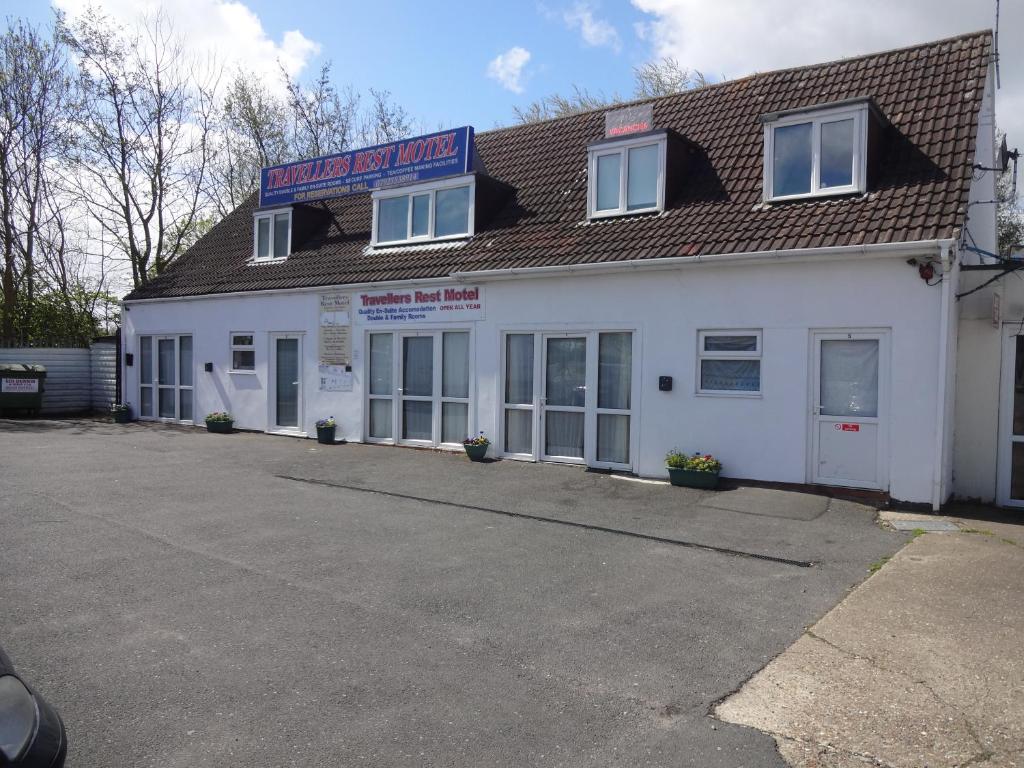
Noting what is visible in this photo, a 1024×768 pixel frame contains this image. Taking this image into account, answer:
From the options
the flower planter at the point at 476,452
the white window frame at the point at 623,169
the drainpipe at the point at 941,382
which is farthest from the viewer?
the flower planter at the point at 476,452

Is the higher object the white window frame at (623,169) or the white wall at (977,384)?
the white window frame at (623,169)

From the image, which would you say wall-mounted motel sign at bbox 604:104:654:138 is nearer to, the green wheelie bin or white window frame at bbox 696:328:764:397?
white window frame at bbox 696:328:764:397

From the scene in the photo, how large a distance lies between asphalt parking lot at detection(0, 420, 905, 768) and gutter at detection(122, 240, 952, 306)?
316 centimetres

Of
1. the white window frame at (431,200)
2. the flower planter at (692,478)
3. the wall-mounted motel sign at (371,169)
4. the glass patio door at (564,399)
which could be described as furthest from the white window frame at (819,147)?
the wall-mounted motel sign at (371,169)

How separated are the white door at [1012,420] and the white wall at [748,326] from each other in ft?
4.78

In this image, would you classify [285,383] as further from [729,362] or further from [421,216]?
[729,362]

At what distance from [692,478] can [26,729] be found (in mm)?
9118

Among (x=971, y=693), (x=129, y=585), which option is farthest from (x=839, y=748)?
(x=129, y=585)

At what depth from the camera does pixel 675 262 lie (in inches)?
429

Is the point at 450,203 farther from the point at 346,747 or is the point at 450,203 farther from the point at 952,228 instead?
the point at 346,747

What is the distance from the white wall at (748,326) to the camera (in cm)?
949

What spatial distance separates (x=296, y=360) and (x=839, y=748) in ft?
46.2

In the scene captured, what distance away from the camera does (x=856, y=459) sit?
992cm

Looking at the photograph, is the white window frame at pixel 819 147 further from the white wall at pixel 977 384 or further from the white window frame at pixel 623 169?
the white wall at pixel 977 384
